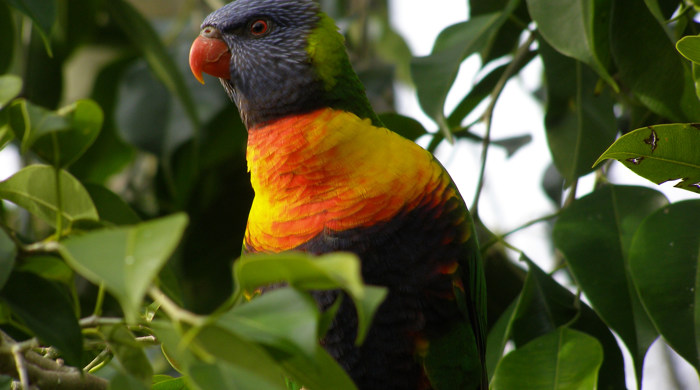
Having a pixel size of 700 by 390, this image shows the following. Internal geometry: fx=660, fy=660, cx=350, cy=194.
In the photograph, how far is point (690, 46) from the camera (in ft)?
3.14

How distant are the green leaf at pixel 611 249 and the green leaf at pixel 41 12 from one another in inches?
43.7

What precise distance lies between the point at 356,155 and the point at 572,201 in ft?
1.63

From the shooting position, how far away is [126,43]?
2.85 m

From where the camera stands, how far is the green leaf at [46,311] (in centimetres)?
86

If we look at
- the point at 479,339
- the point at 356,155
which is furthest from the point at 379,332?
the point at 356,155

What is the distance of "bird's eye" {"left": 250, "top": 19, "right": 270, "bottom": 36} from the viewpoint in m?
1.77

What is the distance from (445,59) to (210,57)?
65 centimetres

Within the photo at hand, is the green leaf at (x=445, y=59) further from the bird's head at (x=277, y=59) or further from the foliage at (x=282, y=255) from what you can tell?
the bird's head at (x=277, y=59)

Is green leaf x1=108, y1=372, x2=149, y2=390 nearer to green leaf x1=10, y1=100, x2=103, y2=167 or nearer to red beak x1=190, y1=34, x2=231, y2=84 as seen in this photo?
green leaf x1=10, y1=100, x2=103, y2=167

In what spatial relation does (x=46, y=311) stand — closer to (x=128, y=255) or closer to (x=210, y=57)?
(x=128, y=255)

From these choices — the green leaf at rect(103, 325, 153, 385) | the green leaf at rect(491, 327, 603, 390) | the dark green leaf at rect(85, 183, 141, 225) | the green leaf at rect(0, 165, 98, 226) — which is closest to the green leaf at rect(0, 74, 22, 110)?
the green leaf at rect(0, 165, 98, 226)

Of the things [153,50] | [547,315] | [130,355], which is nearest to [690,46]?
[547,315]

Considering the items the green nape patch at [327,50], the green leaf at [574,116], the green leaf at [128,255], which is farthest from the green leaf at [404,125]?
the green leaf at [128,255]

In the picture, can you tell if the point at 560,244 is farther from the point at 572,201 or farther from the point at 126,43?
the point at 126,43
